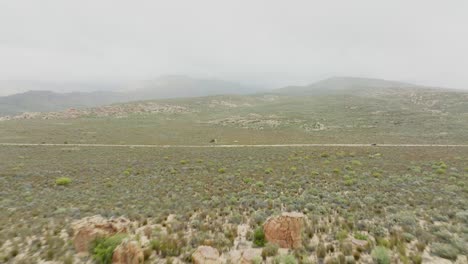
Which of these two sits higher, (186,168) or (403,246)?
(403,246)

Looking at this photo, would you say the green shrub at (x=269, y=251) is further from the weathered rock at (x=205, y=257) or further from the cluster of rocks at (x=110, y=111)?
the cluster of rocks at (x=110, y=111)

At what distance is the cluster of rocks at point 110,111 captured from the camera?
311 feet

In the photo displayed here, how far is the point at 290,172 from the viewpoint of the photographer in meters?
19.8

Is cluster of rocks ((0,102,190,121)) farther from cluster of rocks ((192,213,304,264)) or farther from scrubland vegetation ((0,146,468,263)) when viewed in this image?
cluster of rocks ((192,213,304,264))

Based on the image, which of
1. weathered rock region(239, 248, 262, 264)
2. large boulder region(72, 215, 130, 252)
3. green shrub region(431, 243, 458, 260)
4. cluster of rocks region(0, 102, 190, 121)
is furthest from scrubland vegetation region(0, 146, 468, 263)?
cluster of rocks region(0, 102, 190, 121)

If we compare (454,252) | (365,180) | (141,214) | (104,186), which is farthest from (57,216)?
(365,180)

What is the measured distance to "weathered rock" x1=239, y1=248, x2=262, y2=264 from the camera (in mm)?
6752

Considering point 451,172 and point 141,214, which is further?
point 451,172

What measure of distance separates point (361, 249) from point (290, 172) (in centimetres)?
1235

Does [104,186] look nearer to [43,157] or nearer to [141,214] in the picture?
[141,214]

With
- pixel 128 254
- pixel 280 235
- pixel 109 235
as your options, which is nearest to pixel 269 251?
pixel 280 235

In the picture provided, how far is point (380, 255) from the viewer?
6789mm

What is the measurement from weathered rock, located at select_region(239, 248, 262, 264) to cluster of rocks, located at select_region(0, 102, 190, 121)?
103776 millimetres

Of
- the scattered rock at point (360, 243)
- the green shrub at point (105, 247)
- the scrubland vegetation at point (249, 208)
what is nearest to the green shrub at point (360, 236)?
the scrubland vegetation at point (249, 208)
